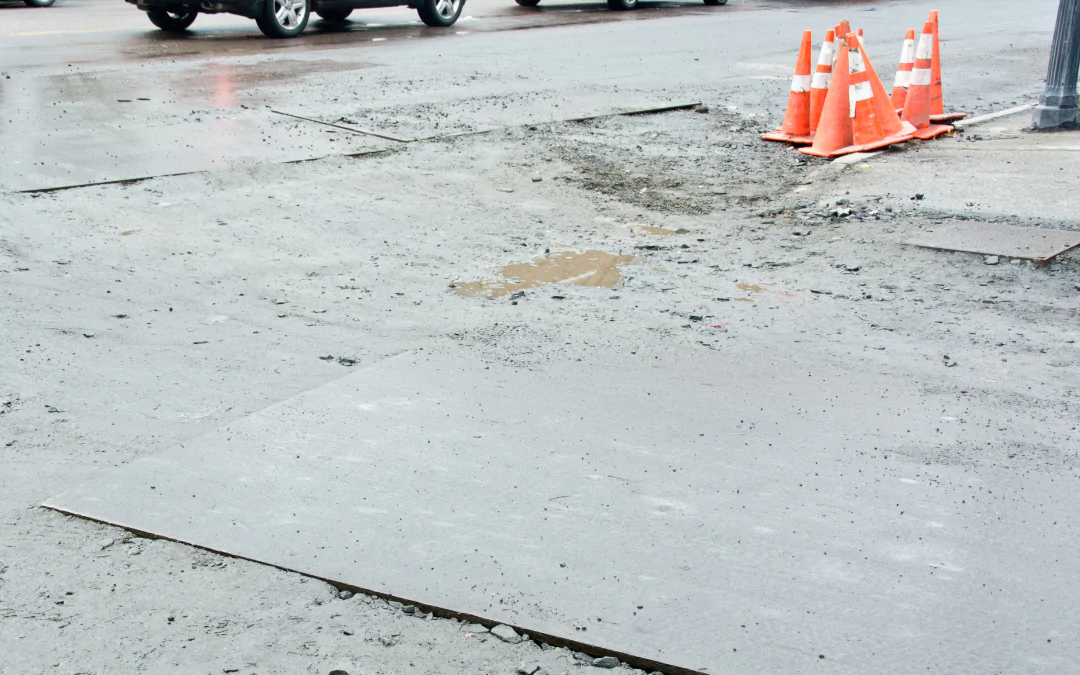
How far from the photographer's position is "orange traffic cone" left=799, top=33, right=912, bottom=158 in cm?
933

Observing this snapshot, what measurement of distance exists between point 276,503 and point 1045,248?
16.3 ft

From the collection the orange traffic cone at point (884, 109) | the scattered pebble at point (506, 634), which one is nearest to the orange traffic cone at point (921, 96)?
the orange traffic cone at point (884, 109)

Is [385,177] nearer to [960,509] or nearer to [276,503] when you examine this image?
[276,503]

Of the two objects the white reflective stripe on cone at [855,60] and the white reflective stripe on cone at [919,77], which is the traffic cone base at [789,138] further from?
the white reflective stripe on cone at [919,77]

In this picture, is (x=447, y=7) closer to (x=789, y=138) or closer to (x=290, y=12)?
(x=290, y=12)

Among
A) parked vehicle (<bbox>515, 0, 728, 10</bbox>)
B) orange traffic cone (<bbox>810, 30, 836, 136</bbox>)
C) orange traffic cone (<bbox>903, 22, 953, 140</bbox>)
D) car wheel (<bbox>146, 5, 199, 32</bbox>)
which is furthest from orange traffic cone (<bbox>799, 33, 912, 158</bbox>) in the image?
parked vehicle (<bbox>515, 0, 728, 10</bbox>)

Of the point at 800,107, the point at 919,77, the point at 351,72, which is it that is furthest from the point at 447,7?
the point at 919,77

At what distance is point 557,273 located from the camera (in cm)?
634

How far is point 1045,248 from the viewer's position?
21.4 ft

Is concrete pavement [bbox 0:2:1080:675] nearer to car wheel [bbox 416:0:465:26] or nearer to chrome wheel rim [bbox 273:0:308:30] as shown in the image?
chrome wheel rim [bbox 273:0:308:30]

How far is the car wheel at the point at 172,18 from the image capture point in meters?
16.2

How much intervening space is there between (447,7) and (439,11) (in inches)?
8.5

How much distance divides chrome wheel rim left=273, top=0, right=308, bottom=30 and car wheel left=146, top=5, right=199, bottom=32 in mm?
1314

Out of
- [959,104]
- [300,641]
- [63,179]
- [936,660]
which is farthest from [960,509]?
[959,104]
